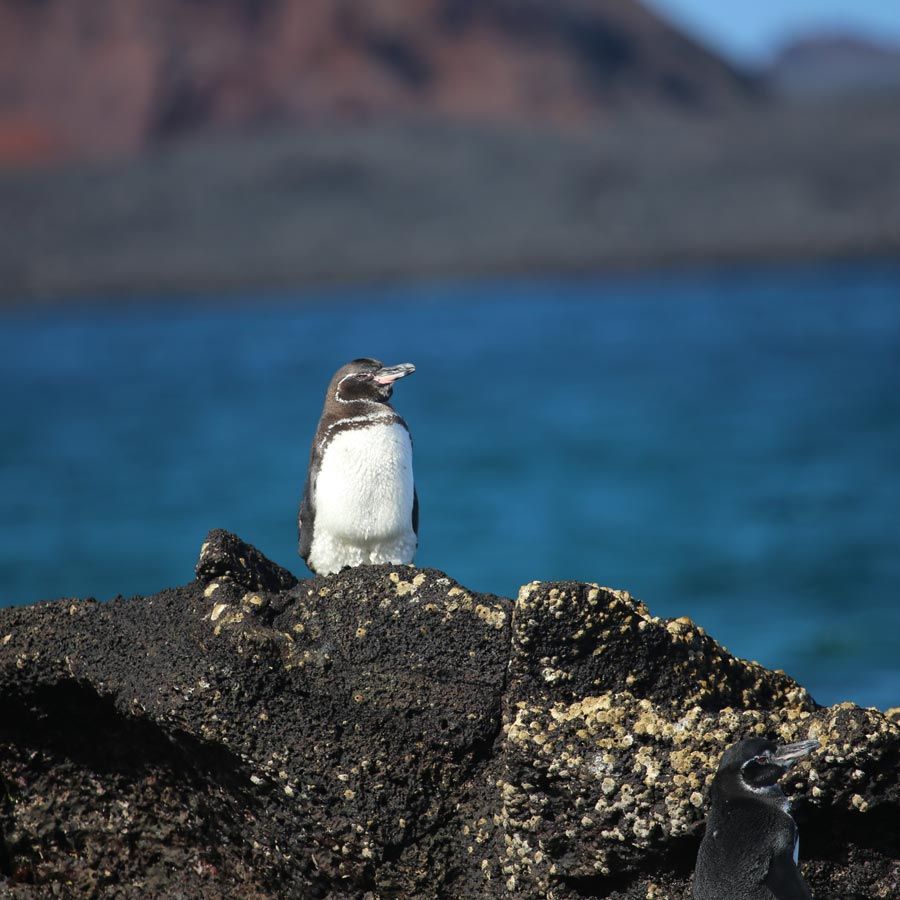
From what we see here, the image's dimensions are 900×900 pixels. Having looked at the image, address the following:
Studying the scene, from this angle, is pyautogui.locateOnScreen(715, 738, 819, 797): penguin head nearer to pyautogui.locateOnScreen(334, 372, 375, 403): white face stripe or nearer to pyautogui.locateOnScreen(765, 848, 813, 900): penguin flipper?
pyautogui.locateOnScreen(765, 848, 813, 900): penguin flipper

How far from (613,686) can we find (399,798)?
0.83 meters

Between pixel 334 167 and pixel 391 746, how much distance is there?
255ft

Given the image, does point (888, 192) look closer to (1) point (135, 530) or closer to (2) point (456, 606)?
(1) point (135, 530)

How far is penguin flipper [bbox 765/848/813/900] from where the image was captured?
493cm

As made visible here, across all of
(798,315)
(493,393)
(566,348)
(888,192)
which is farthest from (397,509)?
(888,192)

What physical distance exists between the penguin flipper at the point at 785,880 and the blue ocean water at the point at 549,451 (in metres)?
9.39

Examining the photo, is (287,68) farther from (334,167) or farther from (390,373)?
(390,373)

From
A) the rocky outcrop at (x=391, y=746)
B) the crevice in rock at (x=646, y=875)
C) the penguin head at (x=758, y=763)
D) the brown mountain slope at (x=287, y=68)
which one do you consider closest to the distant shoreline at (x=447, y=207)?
the brown mountain slope at (x=287, y=68)

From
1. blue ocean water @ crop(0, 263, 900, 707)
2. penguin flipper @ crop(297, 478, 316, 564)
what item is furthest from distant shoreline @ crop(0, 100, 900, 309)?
penguin flipper @ crop(297, 478, 316, 564)

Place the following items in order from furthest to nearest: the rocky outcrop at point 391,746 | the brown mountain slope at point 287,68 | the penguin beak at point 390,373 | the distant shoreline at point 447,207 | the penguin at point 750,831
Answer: the brown mountain slope at point 287,68 < the distant shoreline at point 447,207 < the penguin beak at point 390,373 < the rocky outcrop at point 391,746 < the penguin at point 750,831

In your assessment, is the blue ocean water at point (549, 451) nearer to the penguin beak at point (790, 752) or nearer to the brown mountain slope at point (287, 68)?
the penguin beak at point (790, 752)

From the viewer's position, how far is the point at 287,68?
92438 millimetres

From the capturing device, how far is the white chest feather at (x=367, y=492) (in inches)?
259

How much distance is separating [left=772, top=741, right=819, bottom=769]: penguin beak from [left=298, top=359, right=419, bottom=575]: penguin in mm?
2174
